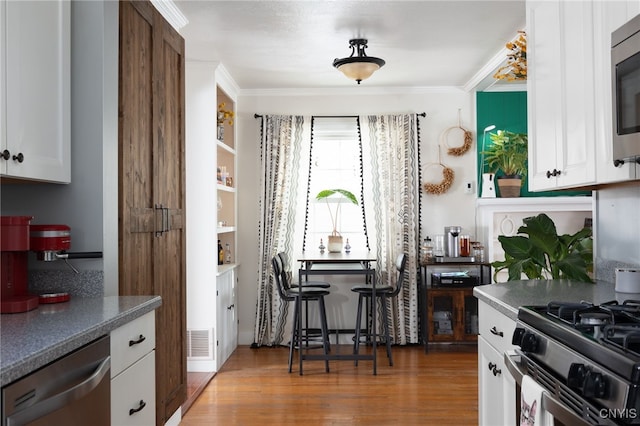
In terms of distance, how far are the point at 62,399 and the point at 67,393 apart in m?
0.03

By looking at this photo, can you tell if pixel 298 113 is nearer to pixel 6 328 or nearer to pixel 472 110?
pixel 472 110

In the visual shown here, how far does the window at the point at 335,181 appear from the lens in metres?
6.07

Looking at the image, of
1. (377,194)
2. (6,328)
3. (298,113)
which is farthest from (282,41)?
(6,328)

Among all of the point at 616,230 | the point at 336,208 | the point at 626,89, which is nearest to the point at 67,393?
the point at 626,89

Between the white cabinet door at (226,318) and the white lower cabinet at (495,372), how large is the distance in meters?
2.84

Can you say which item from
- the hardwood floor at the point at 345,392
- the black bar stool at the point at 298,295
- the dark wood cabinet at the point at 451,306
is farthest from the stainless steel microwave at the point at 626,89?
the dark wood cabinet at the point at 451,306

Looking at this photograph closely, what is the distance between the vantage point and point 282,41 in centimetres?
436

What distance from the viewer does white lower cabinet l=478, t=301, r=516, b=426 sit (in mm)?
2160

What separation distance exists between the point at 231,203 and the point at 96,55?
3488mm

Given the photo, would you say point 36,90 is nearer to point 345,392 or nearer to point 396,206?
point 345,392

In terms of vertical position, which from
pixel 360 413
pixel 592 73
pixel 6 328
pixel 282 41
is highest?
pixel 282 41

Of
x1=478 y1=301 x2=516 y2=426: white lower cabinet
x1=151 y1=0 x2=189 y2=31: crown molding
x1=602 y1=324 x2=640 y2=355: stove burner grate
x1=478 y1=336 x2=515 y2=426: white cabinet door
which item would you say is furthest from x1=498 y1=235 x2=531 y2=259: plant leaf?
x1=151 y1=0 x2=189 y2=31: crown molding

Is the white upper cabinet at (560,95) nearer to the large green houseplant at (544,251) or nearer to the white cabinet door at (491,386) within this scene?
the large green houseplant at (544,251)

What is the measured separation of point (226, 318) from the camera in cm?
533
